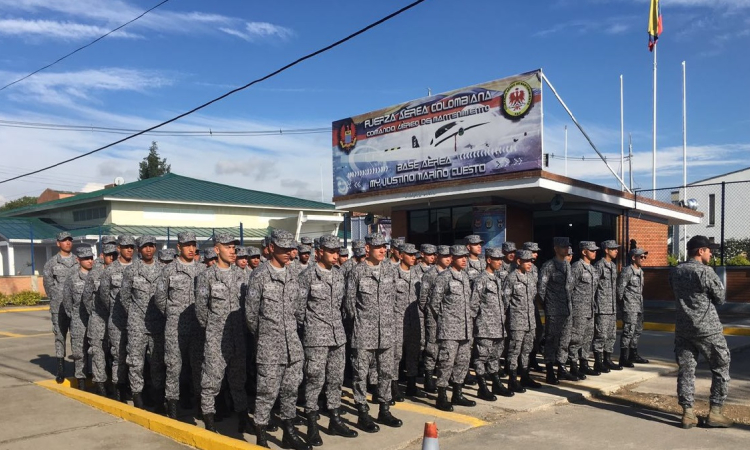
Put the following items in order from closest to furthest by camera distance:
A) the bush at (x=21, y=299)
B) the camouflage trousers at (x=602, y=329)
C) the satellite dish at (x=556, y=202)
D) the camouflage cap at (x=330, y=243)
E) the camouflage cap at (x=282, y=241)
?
the camouflage cap at (x=282, y=241) → the camouflage cap at (x=330, y=243) → the camouflage trousers at (x=602, y=329) → the satellite dish at (x=556, y=202) → the bush at (x=21, y=299)

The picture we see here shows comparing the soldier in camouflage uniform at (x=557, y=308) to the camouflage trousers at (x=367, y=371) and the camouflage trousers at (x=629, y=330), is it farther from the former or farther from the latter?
the camouflage trousers at (x=367, y=371)

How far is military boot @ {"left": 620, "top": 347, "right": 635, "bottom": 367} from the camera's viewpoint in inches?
351

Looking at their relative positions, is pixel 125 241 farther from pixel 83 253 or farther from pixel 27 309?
pixel 27 309

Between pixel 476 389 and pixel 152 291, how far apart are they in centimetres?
413

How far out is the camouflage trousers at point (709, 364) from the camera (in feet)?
19.2

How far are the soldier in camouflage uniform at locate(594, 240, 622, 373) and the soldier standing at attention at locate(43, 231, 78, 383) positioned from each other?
7.31 metres

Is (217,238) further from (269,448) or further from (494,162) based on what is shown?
(494,162)

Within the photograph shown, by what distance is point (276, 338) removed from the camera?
208 inches

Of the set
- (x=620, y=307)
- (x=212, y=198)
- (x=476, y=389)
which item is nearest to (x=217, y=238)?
(x=476, y=389)

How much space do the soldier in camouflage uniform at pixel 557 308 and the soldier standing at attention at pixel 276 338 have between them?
12.9ft

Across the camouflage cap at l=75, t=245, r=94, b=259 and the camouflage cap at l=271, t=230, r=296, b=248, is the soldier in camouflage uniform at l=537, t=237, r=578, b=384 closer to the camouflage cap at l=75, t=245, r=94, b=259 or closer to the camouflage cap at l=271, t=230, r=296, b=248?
the camouflage cap at l=271, t=230, r=296, b=248

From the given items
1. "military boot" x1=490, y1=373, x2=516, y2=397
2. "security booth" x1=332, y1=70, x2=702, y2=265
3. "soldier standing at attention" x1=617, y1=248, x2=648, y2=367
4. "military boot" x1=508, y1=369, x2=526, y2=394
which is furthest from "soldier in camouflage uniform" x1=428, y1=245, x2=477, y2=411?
"security booth" x1=332, y1=70, x2=702, y2=265

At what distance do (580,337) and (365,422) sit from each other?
3.58 m

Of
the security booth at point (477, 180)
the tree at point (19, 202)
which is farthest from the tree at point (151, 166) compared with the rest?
the security booth at point (477, 180)
